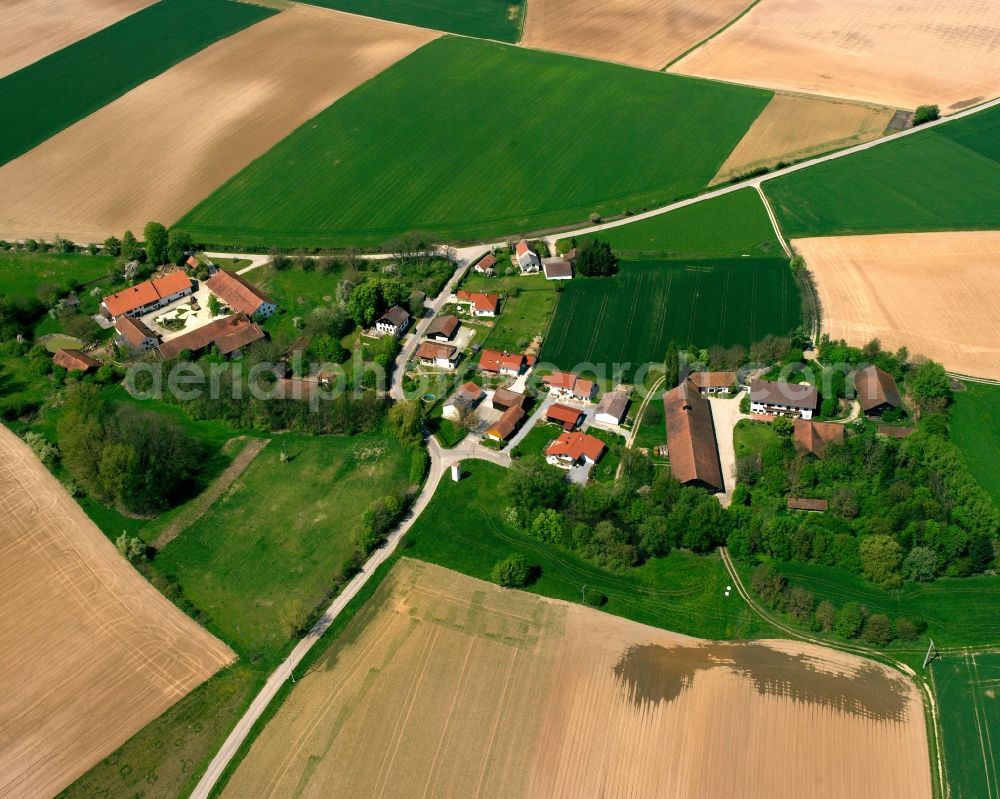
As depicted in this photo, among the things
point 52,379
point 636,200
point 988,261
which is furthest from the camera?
point 636,200

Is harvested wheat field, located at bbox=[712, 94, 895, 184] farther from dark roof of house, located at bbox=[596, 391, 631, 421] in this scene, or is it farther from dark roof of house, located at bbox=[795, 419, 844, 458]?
dark roof of house, located at bbox=[795, 419, 844, 458]

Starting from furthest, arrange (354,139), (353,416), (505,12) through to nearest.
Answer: (505,12) → (354,139) → (353,416)

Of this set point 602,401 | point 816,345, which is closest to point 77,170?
point 602,401

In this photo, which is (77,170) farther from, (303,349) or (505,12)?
(505,12)

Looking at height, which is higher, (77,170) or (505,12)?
(505,12)

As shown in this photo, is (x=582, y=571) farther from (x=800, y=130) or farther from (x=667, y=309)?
(x=800, y=130)

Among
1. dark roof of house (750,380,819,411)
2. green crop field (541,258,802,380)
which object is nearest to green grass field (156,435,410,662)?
green crop field (541,258,802,380)

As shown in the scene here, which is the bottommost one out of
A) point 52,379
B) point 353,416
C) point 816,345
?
point 52,379
